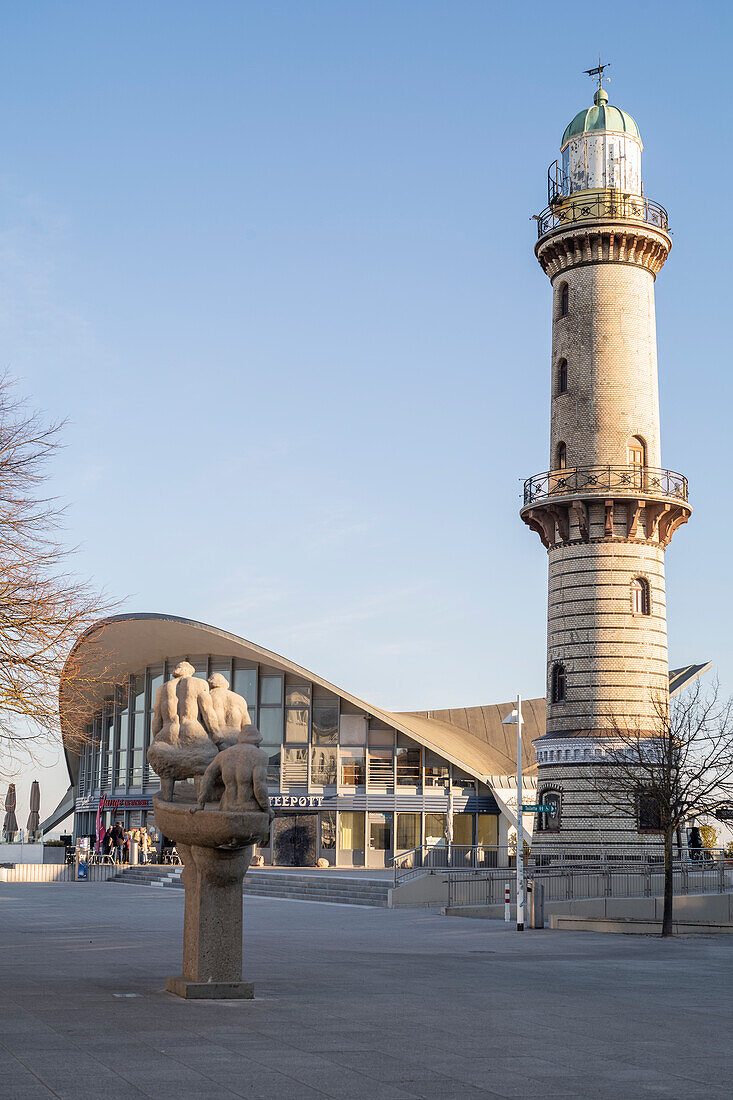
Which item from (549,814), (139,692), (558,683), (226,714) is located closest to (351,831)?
(139,692)

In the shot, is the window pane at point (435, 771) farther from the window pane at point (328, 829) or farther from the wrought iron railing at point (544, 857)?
the wrought iron railing at point (544, 857)

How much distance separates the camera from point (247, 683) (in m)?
57.6

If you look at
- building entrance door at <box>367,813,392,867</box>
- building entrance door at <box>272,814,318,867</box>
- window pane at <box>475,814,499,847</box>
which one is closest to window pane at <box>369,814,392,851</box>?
building entrance door at <box>367,813,392,867</box>

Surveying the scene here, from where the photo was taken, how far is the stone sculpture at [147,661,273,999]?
12.3 meters

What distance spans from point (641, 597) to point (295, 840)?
22.5 metres

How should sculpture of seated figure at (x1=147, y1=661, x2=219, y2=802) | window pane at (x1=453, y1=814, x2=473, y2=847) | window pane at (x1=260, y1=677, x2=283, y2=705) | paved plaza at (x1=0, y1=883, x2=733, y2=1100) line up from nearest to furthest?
paved plaza at (x1=0, y1=883, x2=733, y2=1100) → sculpture of seated figure at (x1=147, y1=661, x2=219, y2=802) → window pane at (x1=453, y1=814, x2=473, y2=847) → window pane at (x1=260, y1=677, x2=283, y2=705)

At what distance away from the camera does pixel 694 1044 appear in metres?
10.7

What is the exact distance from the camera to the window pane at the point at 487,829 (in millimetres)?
57156

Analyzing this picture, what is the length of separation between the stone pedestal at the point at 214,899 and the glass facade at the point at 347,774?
42.5m

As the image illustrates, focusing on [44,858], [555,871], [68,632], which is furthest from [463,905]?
[44,858]

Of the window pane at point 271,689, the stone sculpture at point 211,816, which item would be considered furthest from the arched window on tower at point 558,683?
the stone sculpture at point 211,816

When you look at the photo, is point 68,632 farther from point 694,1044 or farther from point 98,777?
point 98,777

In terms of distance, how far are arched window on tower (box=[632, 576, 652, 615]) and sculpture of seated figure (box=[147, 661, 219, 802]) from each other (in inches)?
1077

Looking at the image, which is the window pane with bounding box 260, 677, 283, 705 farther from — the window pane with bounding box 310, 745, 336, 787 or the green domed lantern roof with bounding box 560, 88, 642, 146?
the green domed lantern roof with bounding box 560, 88, 642, 146
